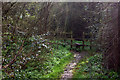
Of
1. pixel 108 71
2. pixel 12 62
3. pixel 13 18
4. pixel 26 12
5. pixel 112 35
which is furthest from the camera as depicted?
pixel 108 71

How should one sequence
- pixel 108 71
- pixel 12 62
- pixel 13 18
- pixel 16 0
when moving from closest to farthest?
pixel 16 0 → pixel 12 62 → pixel 13 18 → pixel 108 71

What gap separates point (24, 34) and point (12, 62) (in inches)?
33.5

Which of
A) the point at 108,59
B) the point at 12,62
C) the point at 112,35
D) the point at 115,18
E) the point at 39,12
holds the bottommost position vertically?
the point at 108,59

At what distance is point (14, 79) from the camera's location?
11.0 feet

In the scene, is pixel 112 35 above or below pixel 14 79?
above

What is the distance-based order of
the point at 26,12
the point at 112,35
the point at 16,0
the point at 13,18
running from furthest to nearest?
the point at 112,35
the point at 26,12
the point at 13,18
the point at 16,0

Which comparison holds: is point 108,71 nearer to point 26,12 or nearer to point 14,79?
point 14,79

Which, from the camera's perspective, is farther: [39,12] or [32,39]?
[39,12]

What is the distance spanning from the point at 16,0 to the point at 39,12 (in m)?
1.58

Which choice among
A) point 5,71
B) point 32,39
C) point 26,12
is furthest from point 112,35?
point 5,71

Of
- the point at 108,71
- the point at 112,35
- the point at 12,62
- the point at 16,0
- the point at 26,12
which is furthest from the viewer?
the point at 108,71

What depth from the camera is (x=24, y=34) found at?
3.64 m

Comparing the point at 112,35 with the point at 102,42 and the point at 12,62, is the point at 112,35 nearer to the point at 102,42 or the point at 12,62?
the point at 102,42

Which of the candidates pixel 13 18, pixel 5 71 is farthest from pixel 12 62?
pixel 13 18
